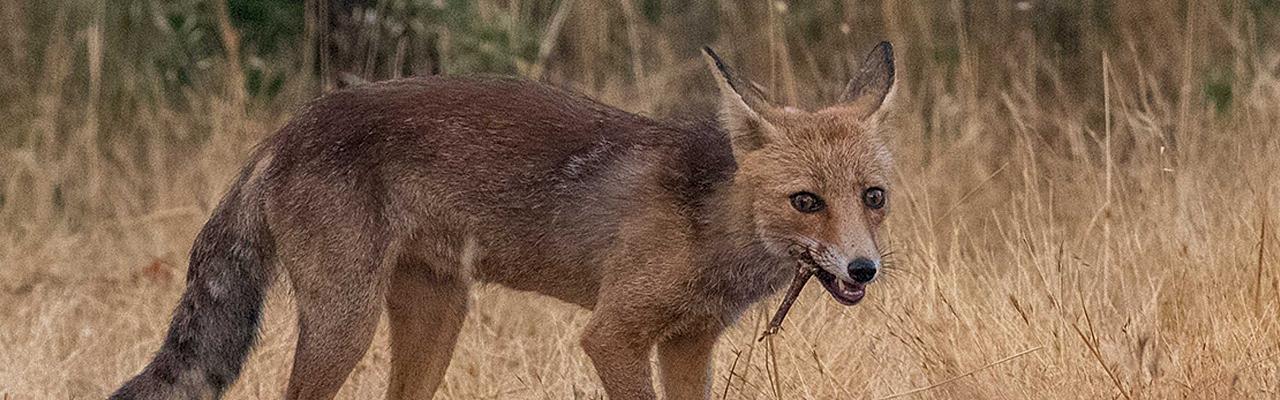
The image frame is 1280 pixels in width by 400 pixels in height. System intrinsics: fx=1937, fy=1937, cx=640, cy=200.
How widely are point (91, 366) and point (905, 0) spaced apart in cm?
479

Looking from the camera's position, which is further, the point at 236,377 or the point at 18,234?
the point at 18,234

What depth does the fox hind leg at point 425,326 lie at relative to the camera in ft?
18.9

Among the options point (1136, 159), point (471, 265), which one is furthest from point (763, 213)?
point (1136, 159)

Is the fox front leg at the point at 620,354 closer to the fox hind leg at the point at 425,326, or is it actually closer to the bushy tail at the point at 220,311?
the fox hind leg at the point at 425,326

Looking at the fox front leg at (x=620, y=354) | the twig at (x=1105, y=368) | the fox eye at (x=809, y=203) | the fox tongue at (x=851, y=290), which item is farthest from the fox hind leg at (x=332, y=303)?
the twig at (x=1105, y=368)

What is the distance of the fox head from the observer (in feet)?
16.1

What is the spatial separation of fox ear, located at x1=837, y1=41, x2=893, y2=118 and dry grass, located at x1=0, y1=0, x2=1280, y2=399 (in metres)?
0.48

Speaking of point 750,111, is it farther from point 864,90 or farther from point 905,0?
point 905,0

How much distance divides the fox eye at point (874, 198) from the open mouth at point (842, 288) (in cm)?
23

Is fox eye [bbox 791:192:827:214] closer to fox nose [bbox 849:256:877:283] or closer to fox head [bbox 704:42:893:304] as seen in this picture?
fox head [bbox 704:42:893:304]

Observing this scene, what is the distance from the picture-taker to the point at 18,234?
866cm

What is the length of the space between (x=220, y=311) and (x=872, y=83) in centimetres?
199

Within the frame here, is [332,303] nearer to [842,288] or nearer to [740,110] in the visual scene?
[740,110]

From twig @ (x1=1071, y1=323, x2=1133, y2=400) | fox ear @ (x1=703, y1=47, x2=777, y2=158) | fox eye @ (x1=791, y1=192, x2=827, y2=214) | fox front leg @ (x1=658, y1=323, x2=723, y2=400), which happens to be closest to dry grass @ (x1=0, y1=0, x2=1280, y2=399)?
twig @ (x1=1071, y1=323, x2=1133, y2=400)
